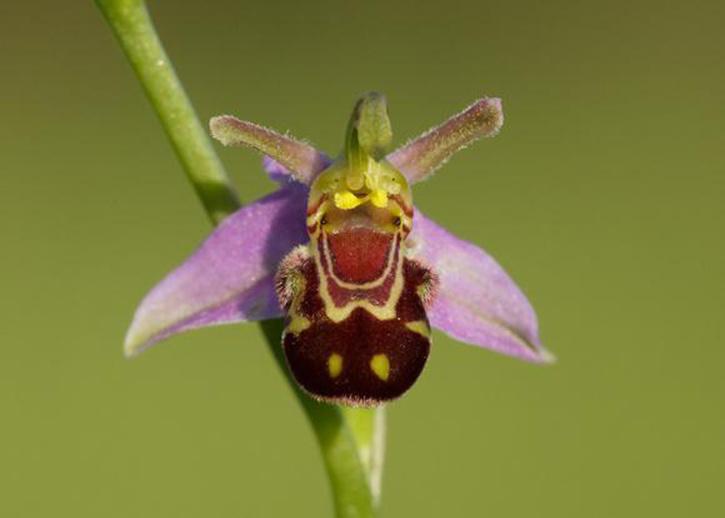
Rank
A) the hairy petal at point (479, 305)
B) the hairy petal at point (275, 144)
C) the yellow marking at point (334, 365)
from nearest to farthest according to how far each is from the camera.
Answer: the yellow marking at point (334, 365), the hairy petal at point (275, 144), the hairy petal at point (479, 305)

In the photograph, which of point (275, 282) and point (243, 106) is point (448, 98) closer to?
point (243, 106)

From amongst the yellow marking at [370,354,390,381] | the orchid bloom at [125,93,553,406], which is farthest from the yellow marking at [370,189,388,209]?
the yellow marking at [370,354,390,381]

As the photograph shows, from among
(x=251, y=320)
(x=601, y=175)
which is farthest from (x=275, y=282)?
(x=601, y=175)

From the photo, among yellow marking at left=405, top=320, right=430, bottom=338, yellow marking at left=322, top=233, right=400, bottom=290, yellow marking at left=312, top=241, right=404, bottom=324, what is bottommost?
yellow marking at left=405, top=320, right=430, bottom=338

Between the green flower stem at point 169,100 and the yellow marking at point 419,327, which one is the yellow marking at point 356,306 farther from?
the green flower stem at point 169,100

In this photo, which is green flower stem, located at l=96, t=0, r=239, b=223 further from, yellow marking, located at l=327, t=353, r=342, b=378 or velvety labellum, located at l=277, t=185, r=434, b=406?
yellow marking, located at l=327, t=353, r=342, b=378

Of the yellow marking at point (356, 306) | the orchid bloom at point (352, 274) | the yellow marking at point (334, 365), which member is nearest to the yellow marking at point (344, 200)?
the orchid bloom at point (352, 274)
